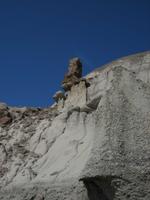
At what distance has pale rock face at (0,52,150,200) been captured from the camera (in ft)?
24.5

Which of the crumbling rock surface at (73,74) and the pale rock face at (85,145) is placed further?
the crumbling rock surface at (73,74)

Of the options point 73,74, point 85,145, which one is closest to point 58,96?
point 73,74

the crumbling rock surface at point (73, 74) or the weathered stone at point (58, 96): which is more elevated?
the crumbling rock surface at point (73, 74)

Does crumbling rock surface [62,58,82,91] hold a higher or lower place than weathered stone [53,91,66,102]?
higher

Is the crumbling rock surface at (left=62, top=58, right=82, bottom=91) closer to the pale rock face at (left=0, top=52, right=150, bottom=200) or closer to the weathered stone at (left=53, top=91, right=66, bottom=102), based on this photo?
the weathered stone at (left=53, top=91, right=66, bottom=102)

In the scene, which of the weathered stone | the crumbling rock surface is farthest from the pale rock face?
the crumbling rock surface

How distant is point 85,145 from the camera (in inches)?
411

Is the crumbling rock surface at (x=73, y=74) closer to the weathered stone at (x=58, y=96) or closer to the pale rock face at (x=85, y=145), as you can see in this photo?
the weathered stone at (x=58, y=96)

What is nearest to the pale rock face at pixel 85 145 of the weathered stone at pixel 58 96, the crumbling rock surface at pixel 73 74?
the weathered stone at pixel 58 96

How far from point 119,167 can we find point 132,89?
1942mm

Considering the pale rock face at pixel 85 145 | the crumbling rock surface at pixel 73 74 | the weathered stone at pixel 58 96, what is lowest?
the pale rock face at pixel 85 145

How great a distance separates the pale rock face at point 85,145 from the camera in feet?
24.5

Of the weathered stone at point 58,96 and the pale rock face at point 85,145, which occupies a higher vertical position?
the weathered stone at point 58,96

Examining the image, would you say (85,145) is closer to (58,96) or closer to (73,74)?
(58,96)
